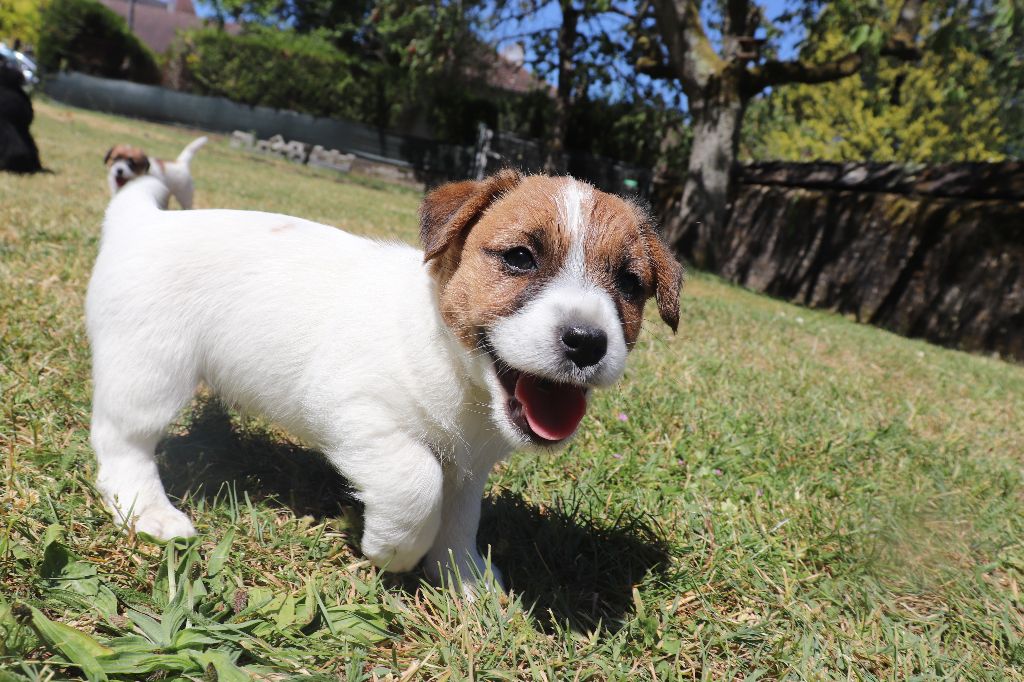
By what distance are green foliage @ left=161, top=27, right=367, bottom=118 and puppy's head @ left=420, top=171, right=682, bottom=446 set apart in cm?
2747

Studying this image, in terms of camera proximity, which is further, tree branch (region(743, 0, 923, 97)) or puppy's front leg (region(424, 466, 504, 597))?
tree branch (region(743, 0, 923, 97))

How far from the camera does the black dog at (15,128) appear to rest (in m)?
8.32

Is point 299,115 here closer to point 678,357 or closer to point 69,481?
point 678,357

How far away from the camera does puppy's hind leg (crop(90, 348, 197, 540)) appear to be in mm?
2207

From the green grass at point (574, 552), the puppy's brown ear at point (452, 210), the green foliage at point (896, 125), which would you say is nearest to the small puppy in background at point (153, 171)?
the green grass at point (574, 552)

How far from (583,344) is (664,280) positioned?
1.98 ft

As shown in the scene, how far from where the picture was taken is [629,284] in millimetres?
2113

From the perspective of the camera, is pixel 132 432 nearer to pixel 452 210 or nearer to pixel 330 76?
pixel 452 210

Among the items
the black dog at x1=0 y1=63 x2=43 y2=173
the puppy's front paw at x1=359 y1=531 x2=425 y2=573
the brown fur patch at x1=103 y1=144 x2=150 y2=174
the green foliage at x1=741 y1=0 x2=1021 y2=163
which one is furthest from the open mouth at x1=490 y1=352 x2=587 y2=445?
the green foliage at x1=741 y1=0 x2=1021 y2=163

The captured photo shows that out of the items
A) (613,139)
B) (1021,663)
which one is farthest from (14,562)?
(613,139)

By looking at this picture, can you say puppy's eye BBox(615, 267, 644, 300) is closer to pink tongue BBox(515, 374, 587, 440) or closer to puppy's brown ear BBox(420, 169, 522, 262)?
pink tongue BBox(515, 374, 587, 440)

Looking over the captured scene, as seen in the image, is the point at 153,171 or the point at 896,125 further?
the point at 896,125

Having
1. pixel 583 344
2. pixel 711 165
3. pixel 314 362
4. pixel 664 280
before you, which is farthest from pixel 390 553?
pixel 711 165

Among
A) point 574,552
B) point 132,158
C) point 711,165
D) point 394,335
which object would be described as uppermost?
point 711,165
